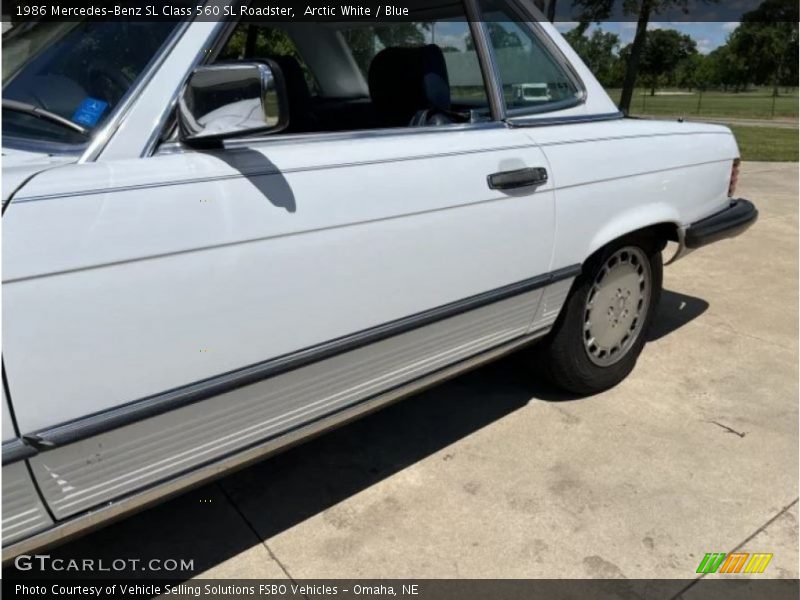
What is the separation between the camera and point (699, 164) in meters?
3.06

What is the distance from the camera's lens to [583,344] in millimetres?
3004

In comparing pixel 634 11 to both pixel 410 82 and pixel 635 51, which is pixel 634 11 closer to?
pixel 635 51

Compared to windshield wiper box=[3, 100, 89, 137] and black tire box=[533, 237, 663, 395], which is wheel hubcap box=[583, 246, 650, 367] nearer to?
black tire box=[533, 237, 663, 395]

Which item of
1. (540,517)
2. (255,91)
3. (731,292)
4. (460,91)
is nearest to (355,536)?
(540,517)

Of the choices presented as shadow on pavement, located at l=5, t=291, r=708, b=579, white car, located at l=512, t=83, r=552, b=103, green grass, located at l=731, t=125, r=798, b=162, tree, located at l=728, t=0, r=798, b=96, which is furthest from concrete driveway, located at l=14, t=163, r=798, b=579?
tree, located at l=728, t=0, r=798, b=96

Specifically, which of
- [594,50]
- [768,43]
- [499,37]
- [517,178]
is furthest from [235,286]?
[768,43]

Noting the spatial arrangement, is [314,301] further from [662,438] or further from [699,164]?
[699,164]

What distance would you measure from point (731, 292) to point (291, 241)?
391cm

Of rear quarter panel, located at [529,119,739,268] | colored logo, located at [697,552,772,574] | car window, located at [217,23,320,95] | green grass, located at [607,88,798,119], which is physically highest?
car window, located at [217,23,320,95]

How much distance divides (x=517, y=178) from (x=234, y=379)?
114cm

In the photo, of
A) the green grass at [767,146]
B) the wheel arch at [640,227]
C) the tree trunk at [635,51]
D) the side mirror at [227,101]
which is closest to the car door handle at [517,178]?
the wheel arch at [640,227]

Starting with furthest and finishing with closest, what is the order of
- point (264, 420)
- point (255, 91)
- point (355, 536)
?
point (355, 536) → point (264, 420) → point (255, 91)

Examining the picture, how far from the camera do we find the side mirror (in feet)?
5.14

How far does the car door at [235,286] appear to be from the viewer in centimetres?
Result: 141
